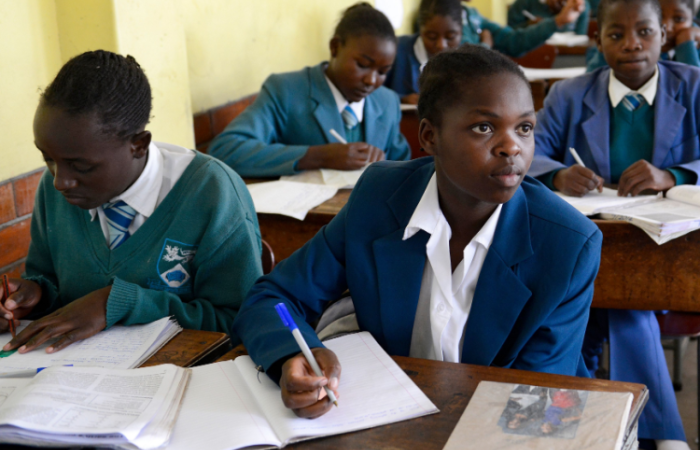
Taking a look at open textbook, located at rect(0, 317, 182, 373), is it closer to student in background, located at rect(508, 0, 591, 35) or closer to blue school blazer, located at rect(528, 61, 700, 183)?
blue school blazer, located at rect(528, 61, 700, 183)

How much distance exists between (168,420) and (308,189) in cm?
141

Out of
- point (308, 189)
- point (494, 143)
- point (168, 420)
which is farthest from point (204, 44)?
point (168, 420)

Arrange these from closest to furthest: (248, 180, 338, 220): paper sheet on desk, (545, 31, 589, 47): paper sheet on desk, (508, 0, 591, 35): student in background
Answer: (248, 180, 338, 220): paper sheet on desk < (545, 31, 589, 47): paper sheet on desk < (508, 0, 591, 35): student in background

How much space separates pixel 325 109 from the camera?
270 cm

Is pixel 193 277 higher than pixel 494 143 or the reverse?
the reverse

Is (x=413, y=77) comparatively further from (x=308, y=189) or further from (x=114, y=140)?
(x=114, y=140)

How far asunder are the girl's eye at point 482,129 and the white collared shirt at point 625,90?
1293 mm

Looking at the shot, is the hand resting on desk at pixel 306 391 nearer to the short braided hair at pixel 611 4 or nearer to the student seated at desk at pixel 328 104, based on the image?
the student seated at desk at pixel 328 104

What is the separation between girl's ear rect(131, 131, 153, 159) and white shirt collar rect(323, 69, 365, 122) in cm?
135

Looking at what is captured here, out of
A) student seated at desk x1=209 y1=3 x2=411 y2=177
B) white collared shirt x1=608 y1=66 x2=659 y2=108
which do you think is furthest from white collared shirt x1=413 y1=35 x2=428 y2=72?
white collared shirt x1=608 y1=66 x2=659 y2=108

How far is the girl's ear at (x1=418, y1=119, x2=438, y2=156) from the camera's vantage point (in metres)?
1.27

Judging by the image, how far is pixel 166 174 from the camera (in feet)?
5.04

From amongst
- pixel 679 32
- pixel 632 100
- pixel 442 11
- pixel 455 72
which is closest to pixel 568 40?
pixel 442 11

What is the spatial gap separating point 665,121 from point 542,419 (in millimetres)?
1620
